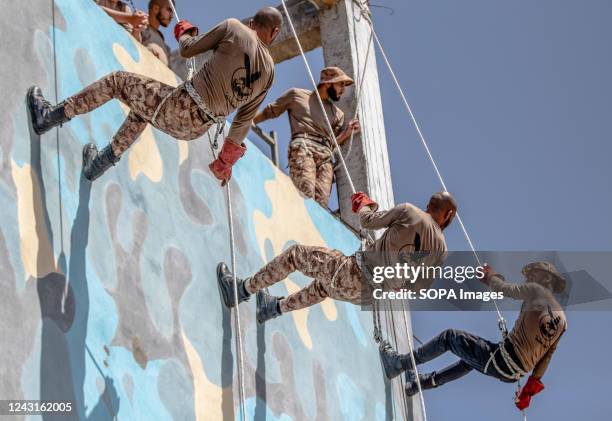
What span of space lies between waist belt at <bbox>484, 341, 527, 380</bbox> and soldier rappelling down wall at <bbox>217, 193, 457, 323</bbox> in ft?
4.05

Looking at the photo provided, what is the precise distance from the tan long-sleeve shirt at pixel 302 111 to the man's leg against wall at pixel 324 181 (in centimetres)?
21

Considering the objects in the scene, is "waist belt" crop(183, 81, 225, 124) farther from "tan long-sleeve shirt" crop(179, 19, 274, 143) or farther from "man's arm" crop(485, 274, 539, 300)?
"man's arm" crop(485, 274, 539, 300)

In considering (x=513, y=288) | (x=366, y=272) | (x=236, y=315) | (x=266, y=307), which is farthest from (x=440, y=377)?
(x=236, y=315)

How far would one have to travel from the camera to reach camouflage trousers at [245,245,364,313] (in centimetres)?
663

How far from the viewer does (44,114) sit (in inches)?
223

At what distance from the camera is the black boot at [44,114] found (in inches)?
223

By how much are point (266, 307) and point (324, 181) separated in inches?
88.6

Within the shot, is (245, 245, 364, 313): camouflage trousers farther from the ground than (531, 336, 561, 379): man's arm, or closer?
farther from the ground

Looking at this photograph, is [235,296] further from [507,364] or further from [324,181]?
[324,181]

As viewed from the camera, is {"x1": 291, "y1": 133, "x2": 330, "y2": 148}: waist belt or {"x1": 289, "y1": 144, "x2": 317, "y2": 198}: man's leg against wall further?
{"x1": 291, "y1": 133, "x2": 330, "y2": 148}: waist belt

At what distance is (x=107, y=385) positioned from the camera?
18.0 feet

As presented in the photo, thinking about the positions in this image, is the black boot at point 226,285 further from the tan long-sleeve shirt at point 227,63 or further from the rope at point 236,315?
the tan long-sleeve shirt at point 227,63

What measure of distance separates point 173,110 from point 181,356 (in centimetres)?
138

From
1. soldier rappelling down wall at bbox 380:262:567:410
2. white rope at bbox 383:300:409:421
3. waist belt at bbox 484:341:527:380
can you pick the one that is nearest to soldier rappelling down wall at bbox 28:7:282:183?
soldier rappelling down wall at bbox 380:262:567:410
